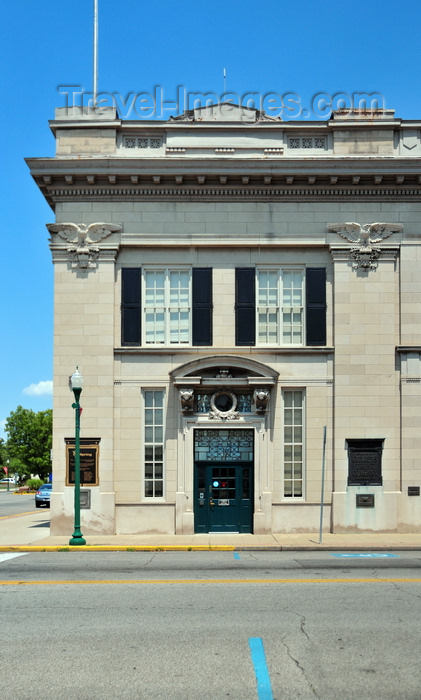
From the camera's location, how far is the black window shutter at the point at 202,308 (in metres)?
21.4

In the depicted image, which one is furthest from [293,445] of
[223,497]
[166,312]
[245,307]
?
[166,312]

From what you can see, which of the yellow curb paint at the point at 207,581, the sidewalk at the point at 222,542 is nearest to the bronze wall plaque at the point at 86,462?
the sidewalk at the point at 222,542

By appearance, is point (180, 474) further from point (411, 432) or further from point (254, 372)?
point (411, 432)

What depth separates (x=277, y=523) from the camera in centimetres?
Result: 2086

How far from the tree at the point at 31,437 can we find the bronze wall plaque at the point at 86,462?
7383 cm

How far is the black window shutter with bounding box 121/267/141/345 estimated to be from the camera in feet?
70.2

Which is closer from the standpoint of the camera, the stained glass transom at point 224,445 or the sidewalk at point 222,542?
the sidewalk at point 222,542

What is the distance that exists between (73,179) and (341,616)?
15145 millimetres

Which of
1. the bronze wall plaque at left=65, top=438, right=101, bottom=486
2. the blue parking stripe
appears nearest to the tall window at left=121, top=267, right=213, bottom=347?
the bronze wall plaque at left=65, top=438, right=101, bottom=486

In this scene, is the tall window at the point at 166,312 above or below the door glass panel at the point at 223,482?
above

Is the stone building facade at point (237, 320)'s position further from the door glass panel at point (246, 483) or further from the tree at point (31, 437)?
→ the tree at point (31, 437)

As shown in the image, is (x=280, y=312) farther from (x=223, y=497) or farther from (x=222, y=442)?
(x=223, y=497)

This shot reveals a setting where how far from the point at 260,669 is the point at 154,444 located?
1355 cm

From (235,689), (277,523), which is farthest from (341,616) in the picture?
(277,523)
